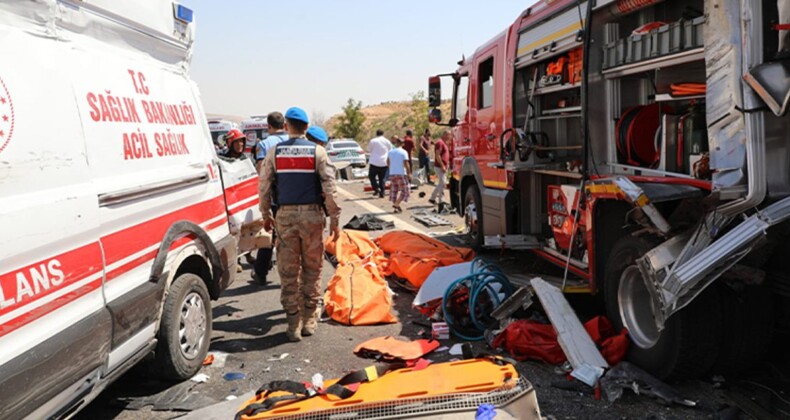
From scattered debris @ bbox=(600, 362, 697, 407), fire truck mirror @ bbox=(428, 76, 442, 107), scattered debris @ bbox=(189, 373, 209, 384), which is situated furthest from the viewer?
fire truck mirror @ bbox=(428, 76, 442, 107)

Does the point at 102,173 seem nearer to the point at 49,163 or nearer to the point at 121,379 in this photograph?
the point at 49,163

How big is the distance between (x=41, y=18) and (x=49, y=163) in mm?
772

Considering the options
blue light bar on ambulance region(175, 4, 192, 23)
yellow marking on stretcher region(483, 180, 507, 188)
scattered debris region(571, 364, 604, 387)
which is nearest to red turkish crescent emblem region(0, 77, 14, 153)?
→ blue light bar on ambulance region(175, 4, 192, 23)

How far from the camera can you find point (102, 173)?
3.18m

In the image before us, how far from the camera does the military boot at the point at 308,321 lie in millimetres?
5262

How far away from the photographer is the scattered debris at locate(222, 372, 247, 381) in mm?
4306

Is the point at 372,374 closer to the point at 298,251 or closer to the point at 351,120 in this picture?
the point at 298,251

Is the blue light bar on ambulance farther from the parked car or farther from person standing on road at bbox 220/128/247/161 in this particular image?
the parked car

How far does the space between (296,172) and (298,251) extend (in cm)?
70

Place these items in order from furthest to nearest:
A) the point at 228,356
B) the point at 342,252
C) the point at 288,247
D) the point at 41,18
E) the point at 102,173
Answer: the point at 342,252
the point at 288,247
the point at 228,356
the point at 102,173
the point at 41,18

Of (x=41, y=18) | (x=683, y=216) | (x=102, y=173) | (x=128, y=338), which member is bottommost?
(x=128, y=338)

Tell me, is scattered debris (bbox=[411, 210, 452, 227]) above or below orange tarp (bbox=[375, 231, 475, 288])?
below

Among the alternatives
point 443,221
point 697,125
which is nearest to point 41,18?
point 697,125

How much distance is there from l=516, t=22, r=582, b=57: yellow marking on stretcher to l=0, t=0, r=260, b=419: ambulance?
3208 mm
